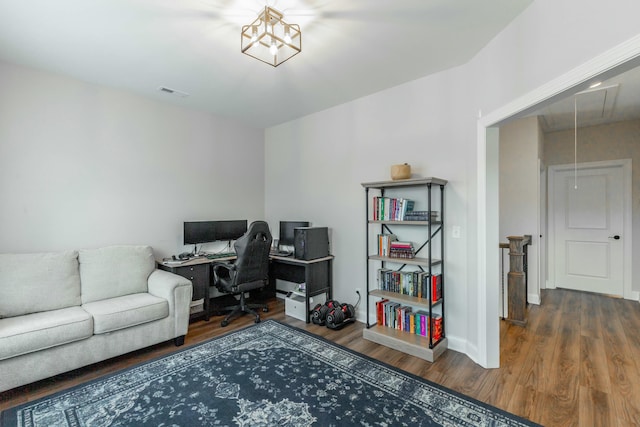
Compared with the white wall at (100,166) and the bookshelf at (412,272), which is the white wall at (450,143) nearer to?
the bookshelf at (412,272)

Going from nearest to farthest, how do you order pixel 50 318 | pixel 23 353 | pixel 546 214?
pixel 23 353, pixel 50 318, pixel 546 214

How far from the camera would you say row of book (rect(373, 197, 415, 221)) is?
2.97m

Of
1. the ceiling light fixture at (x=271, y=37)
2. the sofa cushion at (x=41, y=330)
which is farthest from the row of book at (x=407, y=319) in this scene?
the sofa cushion at (x=41, y=330)

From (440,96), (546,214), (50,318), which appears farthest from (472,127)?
(50,318)

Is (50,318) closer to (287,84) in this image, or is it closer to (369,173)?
(287,84)

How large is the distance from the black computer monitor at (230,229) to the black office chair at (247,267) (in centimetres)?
59

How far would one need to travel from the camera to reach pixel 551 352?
2.72 meters

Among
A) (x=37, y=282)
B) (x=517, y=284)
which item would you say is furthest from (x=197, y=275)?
(x=517, y=284)

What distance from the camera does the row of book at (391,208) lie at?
297 centimetres

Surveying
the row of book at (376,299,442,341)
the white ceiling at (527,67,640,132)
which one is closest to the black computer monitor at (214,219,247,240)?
the row of book at (376,299,442,341)

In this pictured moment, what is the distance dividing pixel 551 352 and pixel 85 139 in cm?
507

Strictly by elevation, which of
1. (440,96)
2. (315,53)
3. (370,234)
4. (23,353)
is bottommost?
(23,353)

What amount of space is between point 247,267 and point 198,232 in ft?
2.94

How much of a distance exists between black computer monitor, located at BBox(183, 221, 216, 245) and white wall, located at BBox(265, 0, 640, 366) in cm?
108
